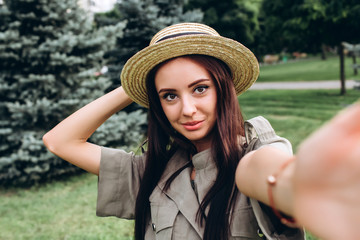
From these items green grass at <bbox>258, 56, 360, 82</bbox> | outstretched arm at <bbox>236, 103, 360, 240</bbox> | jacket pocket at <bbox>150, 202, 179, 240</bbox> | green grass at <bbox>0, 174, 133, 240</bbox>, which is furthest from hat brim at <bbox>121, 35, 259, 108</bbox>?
green grass at <bbox>258, 56, 360, 82</bbox>

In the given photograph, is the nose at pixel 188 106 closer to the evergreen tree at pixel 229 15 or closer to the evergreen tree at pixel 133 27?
the evergreen tree at pixel 133 27

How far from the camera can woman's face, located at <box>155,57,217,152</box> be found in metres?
1.42

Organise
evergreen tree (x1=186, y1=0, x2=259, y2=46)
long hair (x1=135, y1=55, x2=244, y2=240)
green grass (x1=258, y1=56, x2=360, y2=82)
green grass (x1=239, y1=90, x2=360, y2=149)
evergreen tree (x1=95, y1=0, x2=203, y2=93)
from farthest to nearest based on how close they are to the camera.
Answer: evergreen tree (x1=186, y1=0, x2=259, y2=46) < green grass (x1=258, y1=56, x2=360, y2=82) < green grass (x1=239, y1=90, x2=360, y2=149) < evergreen tree (x1=95, y1=0, x2=203, y2=93) < long hair (x1=135, y1=55, x2=244, y2=240)

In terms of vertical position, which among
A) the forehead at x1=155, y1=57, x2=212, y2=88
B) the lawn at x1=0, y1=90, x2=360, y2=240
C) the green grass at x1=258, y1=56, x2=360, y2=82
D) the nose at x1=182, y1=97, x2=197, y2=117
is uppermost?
the forehead at x1=155, y1=57, x2=212, y2=88

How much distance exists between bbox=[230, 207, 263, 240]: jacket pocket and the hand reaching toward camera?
66 centimetres

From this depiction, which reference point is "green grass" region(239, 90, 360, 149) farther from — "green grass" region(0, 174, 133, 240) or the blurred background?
"green grass" region(0, 174, 133, 240)

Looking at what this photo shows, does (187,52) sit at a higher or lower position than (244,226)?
higher

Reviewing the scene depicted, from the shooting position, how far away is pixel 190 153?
1647 millimetres

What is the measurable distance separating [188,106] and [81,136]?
0.66 m

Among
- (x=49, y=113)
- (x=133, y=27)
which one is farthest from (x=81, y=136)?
(x=133, y=27)

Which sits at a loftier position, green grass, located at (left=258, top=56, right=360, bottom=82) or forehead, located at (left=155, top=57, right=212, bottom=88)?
forehead, located at (left=155, top=57, right=212, bottom=88)

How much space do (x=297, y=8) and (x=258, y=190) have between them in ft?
34.1

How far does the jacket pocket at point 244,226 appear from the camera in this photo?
48.2 inches

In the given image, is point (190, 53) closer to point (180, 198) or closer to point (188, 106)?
point (188, 106)
